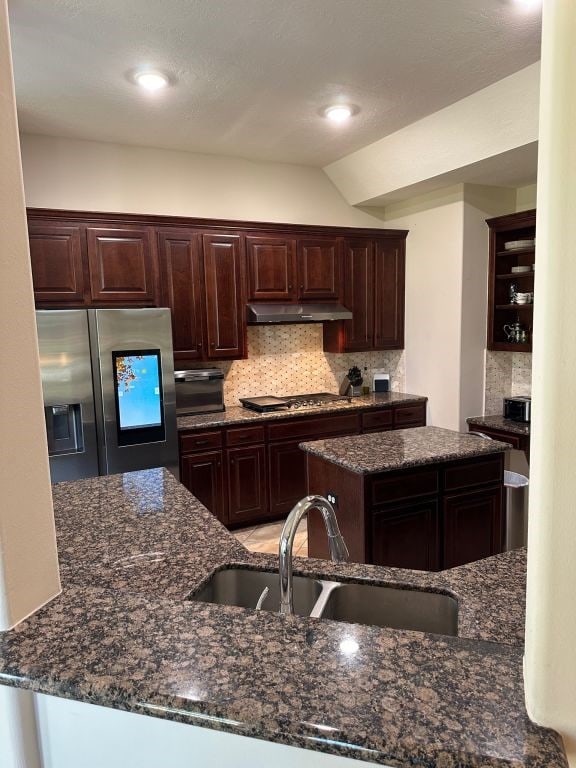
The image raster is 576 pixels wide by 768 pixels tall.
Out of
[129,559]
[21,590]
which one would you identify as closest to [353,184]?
[129,559]

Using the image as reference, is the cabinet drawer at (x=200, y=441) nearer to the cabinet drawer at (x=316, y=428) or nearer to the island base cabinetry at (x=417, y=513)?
the cabinet drawer at (x=316, y=428)

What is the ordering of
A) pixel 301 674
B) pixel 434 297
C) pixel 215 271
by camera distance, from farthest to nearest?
1. pixel 434 297
2. pixel 215 271
3. pixel 301 674

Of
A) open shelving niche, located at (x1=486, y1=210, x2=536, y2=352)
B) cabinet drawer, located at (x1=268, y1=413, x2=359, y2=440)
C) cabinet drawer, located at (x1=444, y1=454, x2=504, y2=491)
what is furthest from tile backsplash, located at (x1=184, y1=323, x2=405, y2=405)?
cabinet drawer, located at (x1=444, y1=454, x2=504, y2=491)

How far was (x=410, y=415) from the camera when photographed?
4750 mm

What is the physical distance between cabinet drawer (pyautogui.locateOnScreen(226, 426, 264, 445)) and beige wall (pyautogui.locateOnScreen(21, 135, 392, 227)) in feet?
5.79

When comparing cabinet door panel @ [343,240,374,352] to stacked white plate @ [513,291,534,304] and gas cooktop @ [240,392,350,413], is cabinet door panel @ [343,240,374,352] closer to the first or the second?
gas cooktop @ [240,392,350,413]

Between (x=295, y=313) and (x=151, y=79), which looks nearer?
(x=151, y=79)

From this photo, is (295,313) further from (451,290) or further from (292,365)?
(451,290)

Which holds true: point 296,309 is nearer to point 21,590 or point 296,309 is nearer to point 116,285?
point 116,285

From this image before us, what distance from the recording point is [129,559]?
4.73 ft

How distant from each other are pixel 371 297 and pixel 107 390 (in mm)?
2540

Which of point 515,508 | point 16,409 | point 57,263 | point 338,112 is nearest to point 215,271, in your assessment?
point 57,263

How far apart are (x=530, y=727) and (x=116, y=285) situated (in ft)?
12.1

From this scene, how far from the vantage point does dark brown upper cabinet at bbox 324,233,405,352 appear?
4.73 meters
